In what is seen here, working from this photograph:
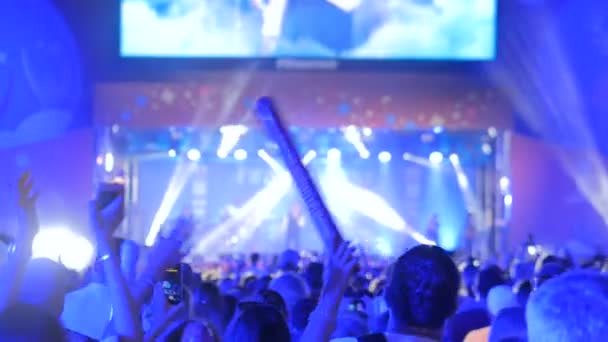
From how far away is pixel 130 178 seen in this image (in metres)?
20.5

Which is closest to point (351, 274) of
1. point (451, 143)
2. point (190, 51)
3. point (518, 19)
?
point (190, 51)

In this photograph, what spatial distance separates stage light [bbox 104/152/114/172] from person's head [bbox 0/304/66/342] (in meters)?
15.1

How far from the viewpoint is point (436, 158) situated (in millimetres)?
21734

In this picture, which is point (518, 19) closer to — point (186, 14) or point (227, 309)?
point (186, 14)

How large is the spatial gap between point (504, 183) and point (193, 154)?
711 centimetres

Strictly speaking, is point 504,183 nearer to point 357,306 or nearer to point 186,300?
point 357,306

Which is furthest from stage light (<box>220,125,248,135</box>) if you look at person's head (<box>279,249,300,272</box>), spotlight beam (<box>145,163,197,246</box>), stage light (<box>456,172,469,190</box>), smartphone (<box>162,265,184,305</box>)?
smartphone (<box>162,265,184,305</box>)

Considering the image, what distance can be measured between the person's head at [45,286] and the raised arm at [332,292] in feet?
2.43

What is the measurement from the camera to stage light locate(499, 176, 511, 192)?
17531 mm

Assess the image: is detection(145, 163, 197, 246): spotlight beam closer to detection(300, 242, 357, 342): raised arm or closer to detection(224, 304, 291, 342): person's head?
detection(224, 304, 291, 342): person's head

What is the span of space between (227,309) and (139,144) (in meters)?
15.8

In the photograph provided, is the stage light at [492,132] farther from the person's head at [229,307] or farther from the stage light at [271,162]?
the person's head at [229,307]

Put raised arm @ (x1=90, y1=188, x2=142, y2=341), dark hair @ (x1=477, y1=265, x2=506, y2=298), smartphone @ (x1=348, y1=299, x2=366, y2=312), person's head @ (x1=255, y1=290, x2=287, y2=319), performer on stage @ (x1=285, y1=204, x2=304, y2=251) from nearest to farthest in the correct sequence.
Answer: raised arm @ (x1=90, y1=188, x2=142, y2=341) < person's head @ (x1=255, y1=290, x2=287, y2=319) < smartphone @ (x1=348, y1=299, x2=366, y2=312) < dark hair @ (x1=477, y1=265, x2=506, y2=298) < performer on stage @ (x1=285, y1=204, x2=304, y2=251)

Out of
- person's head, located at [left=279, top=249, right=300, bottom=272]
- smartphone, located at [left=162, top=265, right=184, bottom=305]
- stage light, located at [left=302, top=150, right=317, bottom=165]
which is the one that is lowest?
smartphone, located at [left=162, top=265, right=184, bottom=305]
